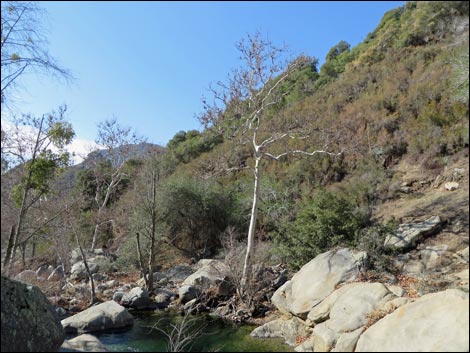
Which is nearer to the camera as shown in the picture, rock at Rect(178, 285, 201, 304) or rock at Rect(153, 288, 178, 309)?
rock at Rect(178, 285, 201, 304)

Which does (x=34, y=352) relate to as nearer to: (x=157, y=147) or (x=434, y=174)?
(x=434, y=174)

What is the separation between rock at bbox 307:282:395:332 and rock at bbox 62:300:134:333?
209 inches

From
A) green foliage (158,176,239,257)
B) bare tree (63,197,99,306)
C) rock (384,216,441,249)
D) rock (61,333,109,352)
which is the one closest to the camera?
rock (61,333,109,352)

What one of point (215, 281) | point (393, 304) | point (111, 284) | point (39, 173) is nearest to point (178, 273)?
point (111, 284)

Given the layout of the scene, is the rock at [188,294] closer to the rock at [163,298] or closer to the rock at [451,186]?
the rock at [163,298]

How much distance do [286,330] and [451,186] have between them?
8.27 m

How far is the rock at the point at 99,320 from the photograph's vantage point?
9.84m

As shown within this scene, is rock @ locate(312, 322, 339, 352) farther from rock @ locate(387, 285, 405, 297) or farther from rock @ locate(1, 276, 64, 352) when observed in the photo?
rock @ locate(1, 276, 64, 352)

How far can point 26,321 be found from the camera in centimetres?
548

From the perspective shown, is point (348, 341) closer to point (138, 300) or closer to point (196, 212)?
point (138, 300)

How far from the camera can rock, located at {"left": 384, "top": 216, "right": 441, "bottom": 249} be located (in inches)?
439

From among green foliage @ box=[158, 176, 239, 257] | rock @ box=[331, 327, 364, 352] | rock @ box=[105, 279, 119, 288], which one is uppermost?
green foliage @ box=[158, 176, 239, 257]

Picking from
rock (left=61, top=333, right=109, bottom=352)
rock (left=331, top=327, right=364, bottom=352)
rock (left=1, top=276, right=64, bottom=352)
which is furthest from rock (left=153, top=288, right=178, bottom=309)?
rock (left=331, top=327, right=364, bottom=352)

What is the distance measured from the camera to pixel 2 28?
21.6 feet
